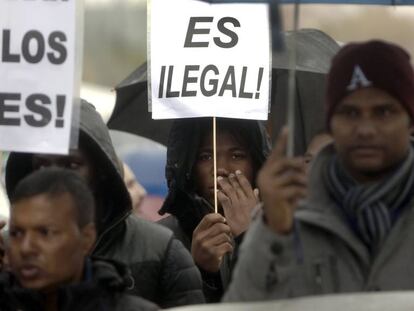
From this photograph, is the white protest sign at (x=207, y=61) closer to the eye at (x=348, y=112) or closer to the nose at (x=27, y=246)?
the nose at (x=27, y=246)

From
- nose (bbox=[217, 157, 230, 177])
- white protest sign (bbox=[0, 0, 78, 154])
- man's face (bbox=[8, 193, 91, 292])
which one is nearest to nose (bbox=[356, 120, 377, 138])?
man's face (bbox=[8, 193, 91, 292])

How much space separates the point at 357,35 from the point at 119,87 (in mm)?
11674

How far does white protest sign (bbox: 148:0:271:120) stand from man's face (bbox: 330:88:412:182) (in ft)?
8.31

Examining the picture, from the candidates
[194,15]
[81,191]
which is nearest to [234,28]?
[194,15]

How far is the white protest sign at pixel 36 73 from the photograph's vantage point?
8.12 m

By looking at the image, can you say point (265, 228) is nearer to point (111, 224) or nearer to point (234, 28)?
point (111, 224)

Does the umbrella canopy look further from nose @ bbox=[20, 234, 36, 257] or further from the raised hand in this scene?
the raised hand

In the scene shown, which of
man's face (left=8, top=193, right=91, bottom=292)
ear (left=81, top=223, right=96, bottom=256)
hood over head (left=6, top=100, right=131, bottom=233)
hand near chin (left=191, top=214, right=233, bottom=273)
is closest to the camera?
man's face (left=8, top=193, right=91, bottom=292)

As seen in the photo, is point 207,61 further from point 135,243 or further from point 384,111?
point 384,111

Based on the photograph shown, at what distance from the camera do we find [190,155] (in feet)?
31.8

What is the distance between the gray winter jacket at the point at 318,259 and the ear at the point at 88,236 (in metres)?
0.90

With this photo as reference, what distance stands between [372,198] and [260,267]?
555 millimetres

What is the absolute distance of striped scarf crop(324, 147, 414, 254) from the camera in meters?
6.88

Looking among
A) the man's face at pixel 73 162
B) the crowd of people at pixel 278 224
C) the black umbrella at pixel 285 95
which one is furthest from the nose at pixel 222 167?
the man's face at pixel 73 162
